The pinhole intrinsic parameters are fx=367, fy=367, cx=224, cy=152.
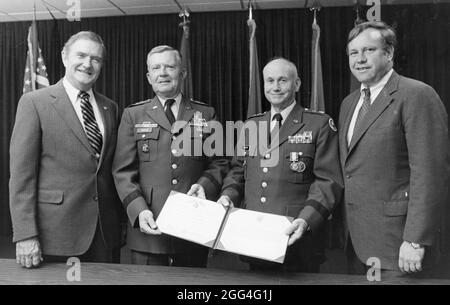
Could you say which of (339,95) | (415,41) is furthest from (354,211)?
(339,95)

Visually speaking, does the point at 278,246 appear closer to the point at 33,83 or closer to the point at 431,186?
the point at 431,186

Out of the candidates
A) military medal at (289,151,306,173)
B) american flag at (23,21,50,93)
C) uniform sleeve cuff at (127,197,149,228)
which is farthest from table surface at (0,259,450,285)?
american flag at (23,21,50,93)

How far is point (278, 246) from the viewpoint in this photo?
124 cm

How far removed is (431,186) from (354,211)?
0.29 m

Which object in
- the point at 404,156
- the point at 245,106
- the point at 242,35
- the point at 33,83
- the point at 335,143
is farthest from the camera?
the point at 245,106

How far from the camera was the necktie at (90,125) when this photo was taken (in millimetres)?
1578

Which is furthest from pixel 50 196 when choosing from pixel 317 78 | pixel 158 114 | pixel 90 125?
pixel 317 78

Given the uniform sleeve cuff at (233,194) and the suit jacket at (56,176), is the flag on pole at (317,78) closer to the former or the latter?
the uniform sleeve cuff at (233,194)

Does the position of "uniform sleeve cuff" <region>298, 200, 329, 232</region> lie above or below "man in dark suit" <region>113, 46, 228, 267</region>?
below

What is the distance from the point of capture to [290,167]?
1.58 meters

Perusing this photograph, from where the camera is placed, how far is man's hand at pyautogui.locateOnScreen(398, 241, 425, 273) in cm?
127

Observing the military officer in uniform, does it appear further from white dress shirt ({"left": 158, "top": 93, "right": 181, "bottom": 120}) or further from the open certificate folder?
white dress shirt ({"left": 158, "top": 93, "right": 181, "bottom": 120})

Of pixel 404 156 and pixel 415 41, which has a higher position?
pixel 415 41

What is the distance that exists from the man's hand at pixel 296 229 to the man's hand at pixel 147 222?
1.78 ft
